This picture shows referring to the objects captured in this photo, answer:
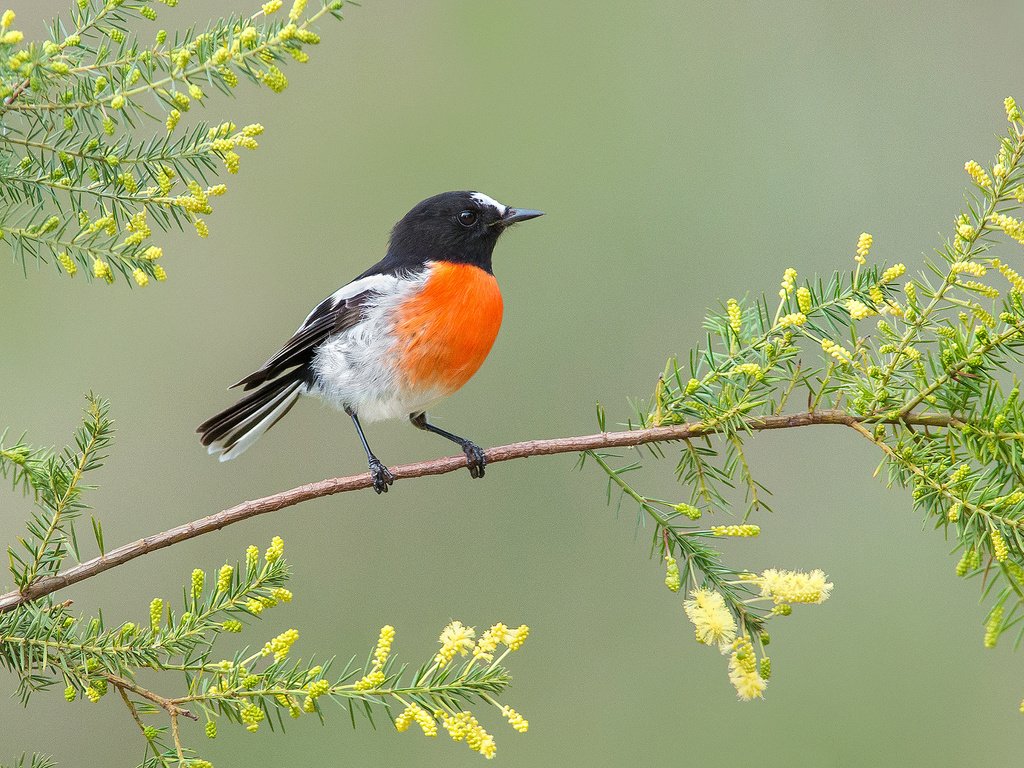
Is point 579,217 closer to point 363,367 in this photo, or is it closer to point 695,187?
point 695,187

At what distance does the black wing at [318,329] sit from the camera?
130 inches

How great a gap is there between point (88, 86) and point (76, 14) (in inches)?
7.2

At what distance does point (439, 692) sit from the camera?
5.06ft

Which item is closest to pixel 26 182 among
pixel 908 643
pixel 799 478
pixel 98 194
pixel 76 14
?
pixel 98 194

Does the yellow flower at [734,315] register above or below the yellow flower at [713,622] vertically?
above

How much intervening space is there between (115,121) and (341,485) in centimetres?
79

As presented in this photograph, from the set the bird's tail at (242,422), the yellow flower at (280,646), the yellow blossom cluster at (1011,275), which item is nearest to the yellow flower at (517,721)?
the yellow flower at (280,646)

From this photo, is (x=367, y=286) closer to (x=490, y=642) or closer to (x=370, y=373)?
(x=370, y=373)

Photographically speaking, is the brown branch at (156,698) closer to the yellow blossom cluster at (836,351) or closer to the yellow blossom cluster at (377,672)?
the yellow blossom cluster at (377,672)

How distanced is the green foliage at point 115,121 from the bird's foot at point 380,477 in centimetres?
71

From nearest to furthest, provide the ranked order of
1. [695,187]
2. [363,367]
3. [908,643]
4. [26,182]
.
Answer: [26,182] → [363,367] → [908,643] → [695,187]

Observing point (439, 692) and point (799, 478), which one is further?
point (799, 478)

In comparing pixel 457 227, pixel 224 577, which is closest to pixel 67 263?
pixel 224 577

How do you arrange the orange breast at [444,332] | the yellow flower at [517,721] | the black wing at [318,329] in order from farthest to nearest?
1. the black wing at [318,329]
2. the orange breast at [444,332]
3. the yellow flower at [517,721]
